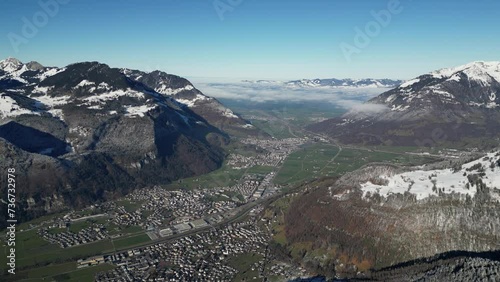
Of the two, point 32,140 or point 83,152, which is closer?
point 83,152

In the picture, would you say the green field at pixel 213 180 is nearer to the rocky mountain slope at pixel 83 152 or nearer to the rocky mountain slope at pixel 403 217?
the rocky mountain slope at pixel 83 152

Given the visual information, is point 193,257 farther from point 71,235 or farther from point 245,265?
point 71,235

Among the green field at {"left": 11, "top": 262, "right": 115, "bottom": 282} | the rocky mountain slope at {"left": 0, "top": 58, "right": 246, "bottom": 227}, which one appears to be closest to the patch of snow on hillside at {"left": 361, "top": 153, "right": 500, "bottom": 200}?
the green field at {"left": 11, "top": 262, "right": 115, "bottom": 282}

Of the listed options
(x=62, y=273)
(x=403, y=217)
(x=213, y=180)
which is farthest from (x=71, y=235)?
(x=403, y=217)

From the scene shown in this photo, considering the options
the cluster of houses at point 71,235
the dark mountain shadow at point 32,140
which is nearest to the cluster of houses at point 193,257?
the cluster of houses at point 71,235

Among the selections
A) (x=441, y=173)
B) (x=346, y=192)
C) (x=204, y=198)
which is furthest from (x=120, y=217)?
(x=441, y=173)

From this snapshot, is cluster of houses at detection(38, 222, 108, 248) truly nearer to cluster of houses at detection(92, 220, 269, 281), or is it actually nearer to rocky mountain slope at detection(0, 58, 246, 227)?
cluster of houses at detection(92, 220, 269, 281)

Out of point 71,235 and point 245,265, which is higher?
point 71,235

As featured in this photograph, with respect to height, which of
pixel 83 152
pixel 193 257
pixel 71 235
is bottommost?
pixel 193 257
